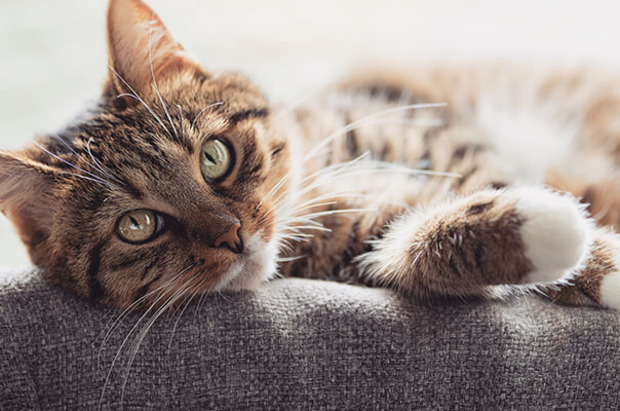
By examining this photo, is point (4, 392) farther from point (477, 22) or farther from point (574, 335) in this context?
point (477, 22)

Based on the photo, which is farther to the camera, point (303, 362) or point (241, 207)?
point (241, 207)

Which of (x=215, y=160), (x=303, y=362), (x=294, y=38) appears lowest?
(x=303, y=362)

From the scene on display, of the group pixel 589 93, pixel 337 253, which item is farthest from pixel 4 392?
pixel 589 93

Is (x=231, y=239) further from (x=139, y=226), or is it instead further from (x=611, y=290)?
(x=611, y=290)

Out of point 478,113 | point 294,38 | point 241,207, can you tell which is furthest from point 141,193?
point 294,38

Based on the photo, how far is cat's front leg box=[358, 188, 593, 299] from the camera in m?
0.89

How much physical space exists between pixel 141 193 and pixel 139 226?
2.5 inches

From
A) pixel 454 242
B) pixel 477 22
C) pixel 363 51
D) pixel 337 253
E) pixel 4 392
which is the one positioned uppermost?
pixel 477 22

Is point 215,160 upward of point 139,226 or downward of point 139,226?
upward

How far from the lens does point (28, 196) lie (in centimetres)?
108

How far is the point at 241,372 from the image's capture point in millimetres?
909

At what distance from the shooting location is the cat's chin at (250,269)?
101 cm

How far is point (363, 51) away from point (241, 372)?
1.39 metres

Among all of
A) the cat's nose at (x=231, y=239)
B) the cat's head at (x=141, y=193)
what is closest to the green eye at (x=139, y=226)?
the cat's head at (x=141, y=193)
